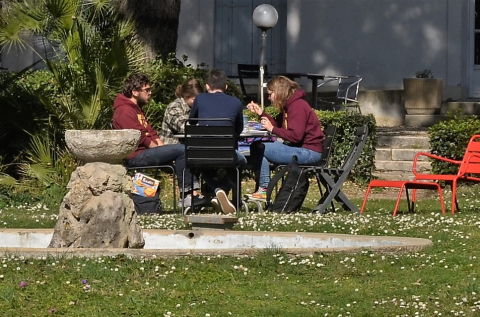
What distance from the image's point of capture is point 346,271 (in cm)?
740

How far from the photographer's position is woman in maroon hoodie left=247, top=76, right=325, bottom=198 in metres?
11.4

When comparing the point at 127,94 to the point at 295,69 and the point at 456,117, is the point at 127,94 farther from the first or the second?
the point at 295,69

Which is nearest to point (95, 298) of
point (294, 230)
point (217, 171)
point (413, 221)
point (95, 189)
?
point (95, 189)

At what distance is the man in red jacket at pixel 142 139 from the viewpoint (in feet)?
37.3

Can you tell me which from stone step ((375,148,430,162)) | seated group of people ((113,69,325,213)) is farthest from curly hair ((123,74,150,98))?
stone step ((375,148,430,162))

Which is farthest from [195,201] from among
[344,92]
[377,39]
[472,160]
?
[377,39]

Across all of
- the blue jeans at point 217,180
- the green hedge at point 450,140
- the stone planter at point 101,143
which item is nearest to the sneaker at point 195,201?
the blue jeans at point 217,180

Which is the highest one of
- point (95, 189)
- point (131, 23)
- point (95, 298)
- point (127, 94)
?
point (131, 23)

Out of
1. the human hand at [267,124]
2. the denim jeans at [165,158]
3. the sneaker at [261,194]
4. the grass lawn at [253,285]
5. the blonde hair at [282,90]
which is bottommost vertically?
the grass lawn at [253,285]

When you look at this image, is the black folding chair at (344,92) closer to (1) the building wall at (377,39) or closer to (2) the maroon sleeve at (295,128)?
(1) the building wall at (377,39)

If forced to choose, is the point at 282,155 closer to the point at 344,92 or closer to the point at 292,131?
the point at 292,131

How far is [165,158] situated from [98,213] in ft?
11.2

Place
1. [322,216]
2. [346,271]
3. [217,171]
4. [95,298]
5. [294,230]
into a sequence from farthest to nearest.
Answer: [217,171], [322,216], [294,230], [346,271], [95,298]

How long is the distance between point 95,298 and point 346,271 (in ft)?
5.43
